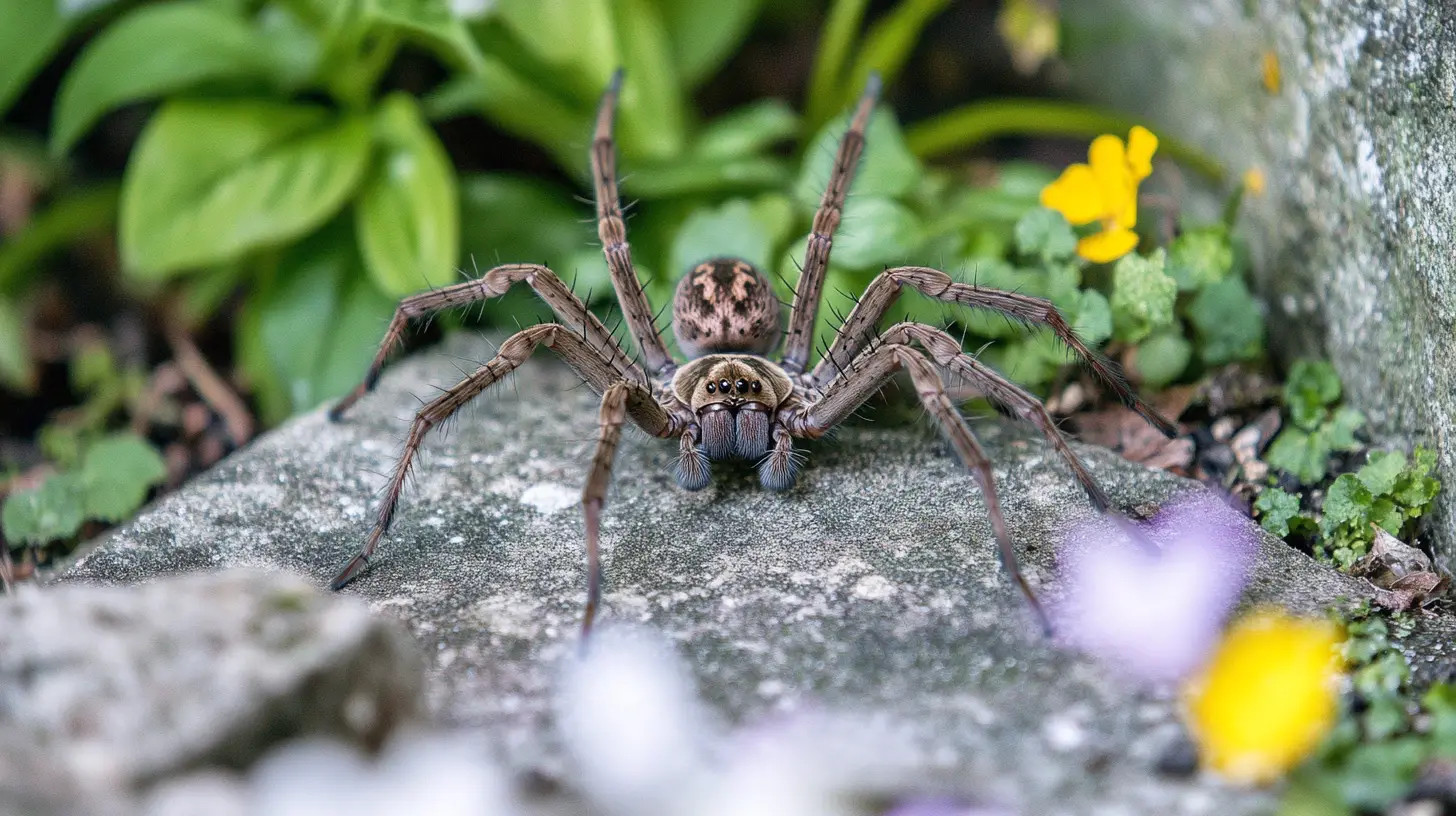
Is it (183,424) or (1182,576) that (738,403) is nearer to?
(1182,576)

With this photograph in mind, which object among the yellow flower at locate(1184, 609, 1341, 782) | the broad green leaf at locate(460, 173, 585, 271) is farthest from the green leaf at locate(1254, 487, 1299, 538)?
the broad green leaf at locate(460, 173, 585, 271)

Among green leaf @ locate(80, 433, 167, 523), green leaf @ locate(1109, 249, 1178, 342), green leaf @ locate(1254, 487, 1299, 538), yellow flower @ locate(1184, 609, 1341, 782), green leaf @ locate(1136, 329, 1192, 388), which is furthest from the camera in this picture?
green leaf @ locate(80, 433, 167, 523)

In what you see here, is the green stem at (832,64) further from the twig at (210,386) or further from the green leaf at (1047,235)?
the twig at (210,386)

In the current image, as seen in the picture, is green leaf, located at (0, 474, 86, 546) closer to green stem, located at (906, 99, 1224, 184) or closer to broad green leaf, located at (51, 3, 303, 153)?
broad green leaf, located at (51, 3, 303, 153)

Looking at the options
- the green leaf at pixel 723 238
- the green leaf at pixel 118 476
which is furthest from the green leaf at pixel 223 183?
the green leaf at pixel 723 238

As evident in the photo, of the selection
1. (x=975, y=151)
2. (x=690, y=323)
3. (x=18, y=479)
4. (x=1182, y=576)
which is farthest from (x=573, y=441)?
(x=975, y=151)

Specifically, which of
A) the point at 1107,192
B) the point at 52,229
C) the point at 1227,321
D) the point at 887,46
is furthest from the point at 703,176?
the point at 52,229

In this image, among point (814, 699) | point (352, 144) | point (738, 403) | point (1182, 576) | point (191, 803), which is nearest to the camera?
point (191, 803)
